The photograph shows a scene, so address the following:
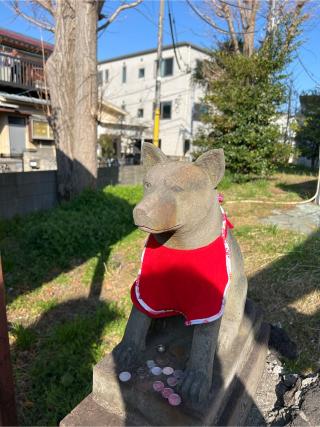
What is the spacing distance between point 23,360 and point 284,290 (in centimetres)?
263

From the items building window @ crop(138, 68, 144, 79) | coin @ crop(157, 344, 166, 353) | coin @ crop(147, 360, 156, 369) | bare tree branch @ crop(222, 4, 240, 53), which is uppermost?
building window @ crop(138, 68, 144, 79)

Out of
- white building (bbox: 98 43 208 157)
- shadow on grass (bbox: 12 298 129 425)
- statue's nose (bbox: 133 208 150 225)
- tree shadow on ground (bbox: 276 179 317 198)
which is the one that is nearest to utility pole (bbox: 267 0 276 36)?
tree shadow on ground (bbox: 276 179 317 198)

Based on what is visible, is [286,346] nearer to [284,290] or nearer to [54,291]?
[284,290]

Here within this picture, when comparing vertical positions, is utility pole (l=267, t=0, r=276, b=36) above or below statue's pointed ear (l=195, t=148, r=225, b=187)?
above

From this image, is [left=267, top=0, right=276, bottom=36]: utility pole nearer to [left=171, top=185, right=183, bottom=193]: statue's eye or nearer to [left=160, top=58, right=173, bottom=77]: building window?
[left=171, top=185, right=183, bottom=193]: statue's eye

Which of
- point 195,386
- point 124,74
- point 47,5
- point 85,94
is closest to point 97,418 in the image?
point 195,386

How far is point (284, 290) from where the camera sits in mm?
3244

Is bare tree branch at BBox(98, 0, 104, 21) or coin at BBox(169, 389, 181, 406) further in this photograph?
bare tree branch at BBox(98, 0, 104, 21)

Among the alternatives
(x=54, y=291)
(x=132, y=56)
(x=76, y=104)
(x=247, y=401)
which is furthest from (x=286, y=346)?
(x=132, y=56)

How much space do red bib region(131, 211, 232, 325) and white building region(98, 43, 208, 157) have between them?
17622 millimetres

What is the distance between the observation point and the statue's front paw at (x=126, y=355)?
1577mm

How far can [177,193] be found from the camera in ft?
4.27

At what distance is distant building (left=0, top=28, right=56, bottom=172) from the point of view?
10.6m

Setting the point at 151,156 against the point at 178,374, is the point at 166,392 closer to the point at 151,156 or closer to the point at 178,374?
the point at 178,374
